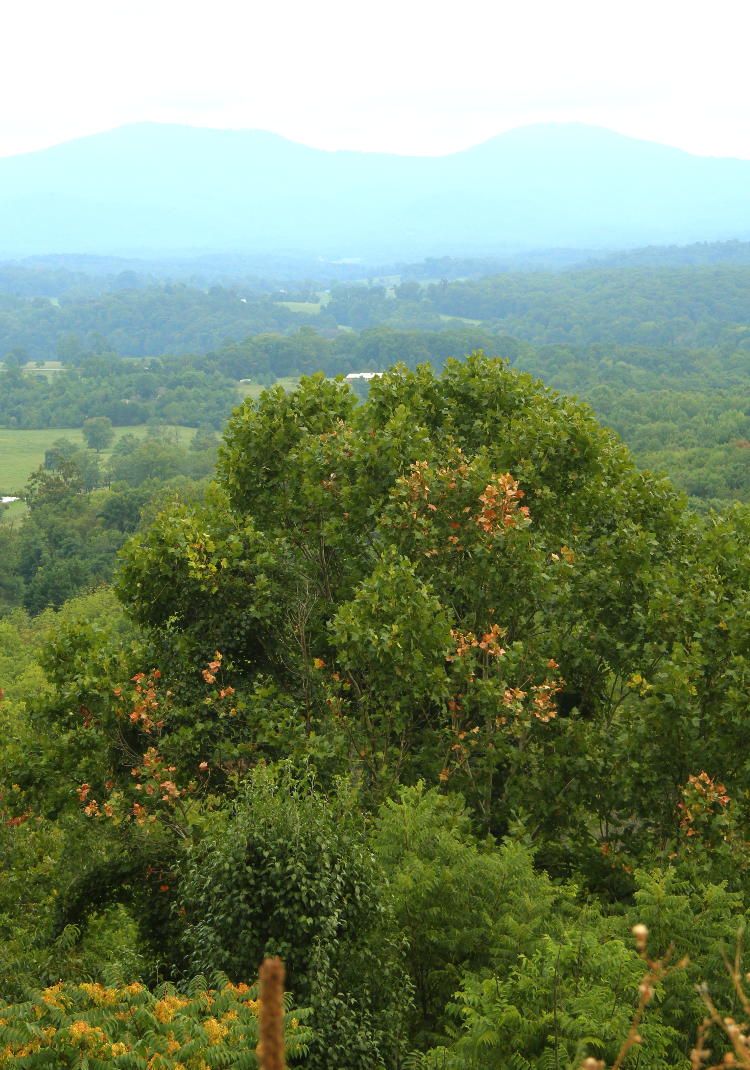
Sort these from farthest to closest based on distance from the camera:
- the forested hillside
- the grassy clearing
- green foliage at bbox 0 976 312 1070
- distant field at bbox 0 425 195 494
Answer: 1. distant field at bbox 0 425 195 494
2. the grassy clearing
3. the forested hillside
4. green foliage at bbox 0 976 312 1070

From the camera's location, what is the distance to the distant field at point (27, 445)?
107250 millimetres

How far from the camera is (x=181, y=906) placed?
8.82 m

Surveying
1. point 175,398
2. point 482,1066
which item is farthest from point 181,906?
point 175,398

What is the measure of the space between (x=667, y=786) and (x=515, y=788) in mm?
1843

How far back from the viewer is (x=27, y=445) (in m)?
129

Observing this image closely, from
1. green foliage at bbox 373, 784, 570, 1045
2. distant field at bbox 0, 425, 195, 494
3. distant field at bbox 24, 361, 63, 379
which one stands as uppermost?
green foliage at bbox 373, 784, 570, 1045

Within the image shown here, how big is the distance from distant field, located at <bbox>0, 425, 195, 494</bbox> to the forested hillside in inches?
3634

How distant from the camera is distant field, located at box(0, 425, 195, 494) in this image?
107250 millimetres

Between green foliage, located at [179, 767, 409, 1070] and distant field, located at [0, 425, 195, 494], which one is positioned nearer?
green foliage, located at [179, 767, 409, 1070]

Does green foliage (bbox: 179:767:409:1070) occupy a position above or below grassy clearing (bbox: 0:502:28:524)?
above

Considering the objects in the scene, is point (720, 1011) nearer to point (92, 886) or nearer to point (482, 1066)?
point (482, 1066)

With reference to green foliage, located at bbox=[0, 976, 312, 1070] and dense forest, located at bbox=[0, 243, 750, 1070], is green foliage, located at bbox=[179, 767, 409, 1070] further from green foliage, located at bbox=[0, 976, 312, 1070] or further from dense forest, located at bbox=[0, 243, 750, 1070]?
green foliage, located at bbox=[0, 976, 312, 1070]

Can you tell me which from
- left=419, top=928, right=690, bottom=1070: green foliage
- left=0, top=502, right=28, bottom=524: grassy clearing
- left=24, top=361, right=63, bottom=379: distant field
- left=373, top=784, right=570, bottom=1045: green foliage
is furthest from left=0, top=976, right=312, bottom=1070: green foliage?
left=24, top=361, right=63, bottom=379: distant field

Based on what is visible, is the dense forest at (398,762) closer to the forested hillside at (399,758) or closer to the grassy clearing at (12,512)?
the forested hillside at (399,758)
